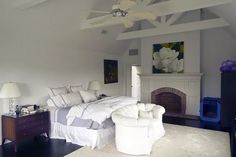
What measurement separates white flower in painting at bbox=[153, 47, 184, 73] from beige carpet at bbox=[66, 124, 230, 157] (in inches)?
101

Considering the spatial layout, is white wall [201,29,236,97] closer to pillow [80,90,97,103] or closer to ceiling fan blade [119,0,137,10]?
pillow [80,90,97,103]

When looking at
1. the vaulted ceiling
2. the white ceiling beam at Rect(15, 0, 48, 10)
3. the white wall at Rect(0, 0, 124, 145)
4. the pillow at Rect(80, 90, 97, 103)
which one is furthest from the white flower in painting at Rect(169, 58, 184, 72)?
the white ceiling beam at Rect(15, 0, 48, 10)

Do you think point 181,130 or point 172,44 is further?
point 172,44

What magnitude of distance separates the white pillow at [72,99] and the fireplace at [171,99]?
10.6ft

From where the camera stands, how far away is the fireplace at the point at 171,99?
6.79 meters

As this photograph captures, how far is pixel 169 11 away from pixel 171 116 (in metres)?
3.79

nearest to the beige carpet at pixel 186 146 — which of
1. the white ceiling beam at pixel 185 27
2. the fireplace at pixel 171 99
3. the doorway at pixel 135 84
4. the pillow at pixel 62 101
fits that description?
the pillow at pixel 62 101

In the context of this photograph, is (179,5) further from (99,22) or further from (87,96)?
(87,96)

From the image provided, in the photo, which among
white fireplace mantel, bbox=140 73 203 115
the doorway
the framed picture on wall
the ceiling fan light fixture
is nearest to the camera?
the ceiling fan light fixture

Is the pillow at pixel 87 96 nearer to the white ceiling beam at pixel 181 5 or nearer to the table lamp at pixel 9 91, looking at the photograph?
the table lamp at pixel 9 91

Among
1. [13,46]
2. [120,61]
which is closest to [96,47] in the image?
[120,61]

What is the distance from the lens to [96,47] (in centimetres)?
719

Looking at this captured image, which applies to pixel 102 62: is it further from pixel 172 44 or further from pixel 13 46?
pixel 13 46

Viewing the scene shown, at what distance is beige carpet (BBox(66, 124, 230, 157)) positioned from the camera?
142 inches
